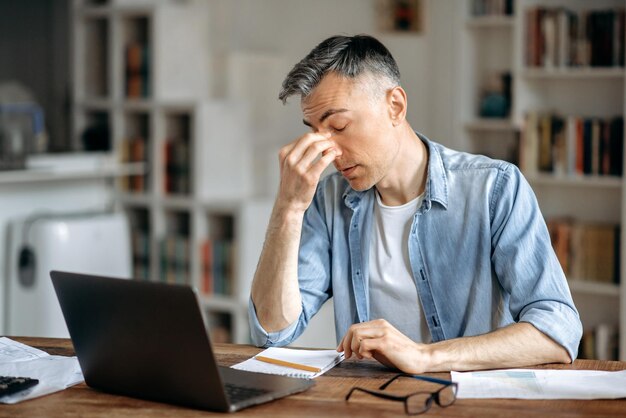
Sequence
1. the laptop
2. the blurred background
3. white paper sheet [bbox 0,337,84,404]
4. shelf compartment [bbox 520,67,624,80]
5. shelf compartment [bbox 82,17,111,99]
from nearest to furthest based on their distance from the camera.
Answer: the laptop, white paper sheet [bbox 0,337,84,404], shelf compartment [bbox 520,67,624,80], the blurred background, shelf compartment [bbox 82,17,111,99]

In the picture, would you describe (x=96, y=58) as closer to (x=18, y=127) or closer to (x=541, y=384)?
(x=18, y=127)

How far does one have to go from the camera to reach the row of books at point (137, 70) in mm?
4703

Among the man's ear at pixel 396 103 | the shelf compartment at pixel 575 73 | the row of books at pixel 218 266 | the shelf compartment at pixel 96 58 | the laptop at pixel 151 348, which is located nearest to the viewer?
the laptop at pixel 151 348

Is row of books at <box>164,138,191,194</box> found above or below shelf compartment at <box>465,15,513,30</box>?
below

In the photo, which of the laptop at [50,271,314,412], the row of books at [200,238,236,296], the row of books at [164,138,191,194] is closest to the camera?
the laptop at [50,271,314,412]

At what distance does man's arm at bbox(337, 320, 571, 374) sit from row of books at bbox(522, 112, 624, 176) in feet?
8.10

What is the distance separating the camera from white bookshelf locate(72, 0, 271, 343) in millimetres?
4492

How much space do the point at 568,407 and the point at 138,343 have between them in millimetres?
707

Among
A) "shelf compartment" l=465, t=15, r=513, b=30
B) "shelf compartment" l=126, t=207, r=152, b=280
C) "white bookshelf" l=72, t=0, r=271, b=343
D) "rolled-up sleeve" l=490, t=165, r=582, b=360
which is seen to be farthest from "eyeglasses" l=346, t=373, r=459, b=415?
"shelf compartment" l=126, t=207, r=152, b=280

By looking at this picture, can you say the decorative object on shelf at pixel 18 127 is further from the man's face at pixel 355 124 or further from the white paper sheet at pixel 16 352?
the man's face at pixel 355 124

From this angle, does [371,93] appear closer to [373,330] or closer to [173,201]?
[373,330]

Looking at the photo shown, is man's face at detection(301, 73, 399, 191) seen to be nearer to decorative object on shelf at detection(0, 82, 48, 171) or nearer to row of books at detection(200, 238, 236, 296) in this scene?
decorative object on shelf at detection(0, 82, 48, 171)

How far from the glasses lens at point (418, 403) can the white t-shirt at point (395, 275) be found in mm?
580

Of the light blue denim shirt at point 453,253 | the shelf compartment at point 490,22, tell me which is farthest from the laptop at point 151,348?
the shelf compartment at point 490,22
